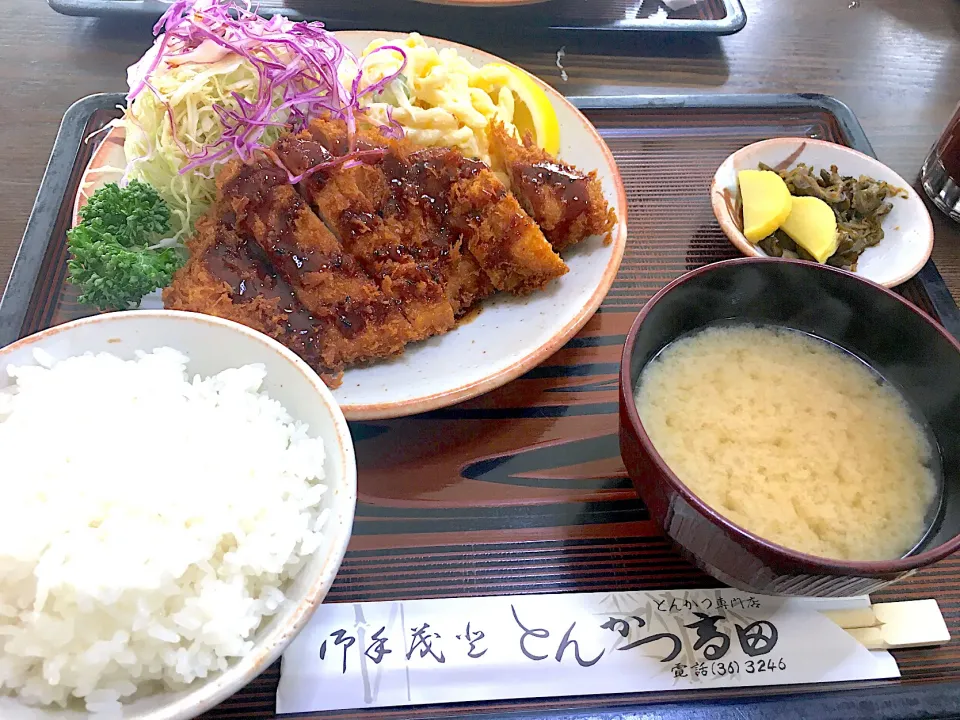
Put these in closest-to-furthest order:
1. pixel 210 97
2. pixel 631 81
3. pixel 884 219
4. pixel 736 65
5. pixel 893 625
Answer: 1. pixel 893 625
2. pixel 210 97
3. pixel 884 219
4. pixel 631 81
5. pixel 736 65

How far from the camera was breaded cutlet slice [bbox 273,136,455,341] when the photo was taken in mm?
1782

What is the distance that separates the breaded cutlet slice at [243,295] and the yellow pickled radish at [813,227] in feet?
4.82

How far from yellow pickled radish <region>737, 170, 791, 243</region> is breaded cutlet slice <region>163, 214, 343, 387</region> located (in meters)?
1.36

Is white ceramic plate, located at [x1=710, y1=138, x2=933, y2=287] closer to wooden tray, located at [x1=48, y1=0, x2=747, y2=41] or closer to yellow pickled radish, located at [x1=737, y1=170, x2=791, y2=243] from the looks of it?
yellow pickled radish, located at [x1=737, y1=170, x2=791, y2=243]

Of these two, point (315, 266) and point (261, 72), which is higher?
point (261, 72)

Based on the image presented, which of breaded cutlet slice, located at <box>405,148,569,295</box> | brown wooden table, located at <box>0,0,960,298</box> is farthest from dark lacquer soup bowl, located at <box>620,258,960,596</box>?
brown wooden table, located at <box>0,0,960,298</box>

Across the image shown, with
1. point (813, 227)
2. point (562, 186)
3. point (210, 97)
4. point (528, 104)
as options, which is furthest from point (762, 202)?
point (210, 97)

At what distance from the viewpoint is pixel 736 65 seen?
294cm

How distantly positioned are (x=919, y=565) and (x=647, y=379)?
0.59 m

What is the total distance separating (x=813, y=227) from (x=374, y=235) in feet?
4.42

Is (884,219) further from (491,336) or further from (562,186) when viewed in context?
(491,336)

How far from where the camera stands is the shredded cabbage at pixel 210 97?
197 centimetres

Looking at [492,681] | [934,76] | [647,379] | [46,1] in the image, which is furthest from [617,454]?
[46,1]

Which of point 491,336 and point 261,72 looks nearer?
point 491,336
